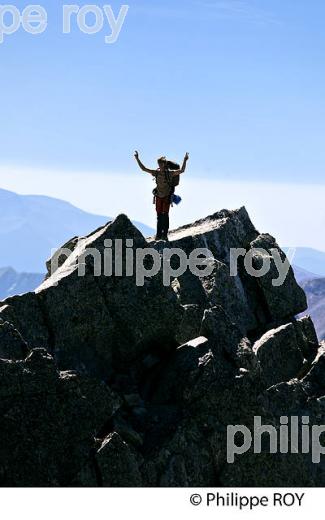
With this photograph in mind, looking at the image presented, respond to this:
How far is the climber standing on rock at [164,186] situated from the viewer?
42.9 metres

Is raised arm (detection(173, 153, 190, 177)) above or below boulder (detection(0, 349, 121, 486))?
above

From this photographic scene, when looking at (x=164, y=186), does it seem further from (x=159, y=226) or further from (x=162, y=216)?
(x=159, y=226)

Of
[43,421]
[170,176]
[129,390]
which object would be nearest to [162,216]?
[170,176]

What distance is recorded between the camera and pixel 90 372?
31484mm

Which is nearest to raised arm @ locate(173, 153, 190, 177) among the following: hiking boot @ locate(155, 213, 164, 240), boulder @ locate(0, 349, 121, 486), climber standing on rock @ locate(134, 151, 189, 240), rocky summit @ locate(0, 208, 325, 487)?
climber standing on rock @ locate(134, 151, 189, 240)

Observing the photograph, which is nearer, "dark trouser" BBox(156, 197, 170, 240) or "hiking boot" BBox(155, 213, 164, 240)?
A: "dark trouser" BBox(156, 197, 170, 240)

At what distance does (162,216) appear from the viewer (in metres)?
44.0

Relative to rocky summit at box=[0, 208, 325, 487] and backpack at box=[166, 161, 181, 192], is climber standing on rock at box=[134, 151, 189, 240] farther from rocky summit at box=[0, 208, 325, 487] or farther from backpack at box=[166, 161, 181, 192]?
rocky summit at box=[0, 208, 325, 487]

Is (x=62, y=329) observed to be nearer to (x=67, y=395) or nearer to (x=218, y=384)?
(x=67, y=395)

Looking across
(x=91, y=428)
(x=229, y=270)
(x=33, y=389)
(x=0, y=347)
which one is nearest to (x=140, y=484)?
(x=91, y=428)

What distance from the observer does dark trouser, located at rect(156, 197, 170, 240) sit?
43.8 metres

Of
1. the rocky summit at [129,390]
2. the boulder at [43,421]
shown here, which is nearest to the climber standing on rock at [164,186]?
the rocky summit at [129,390]

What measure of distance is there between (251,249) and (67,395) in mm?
19340

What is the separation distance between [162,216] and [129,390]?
14338 mm
